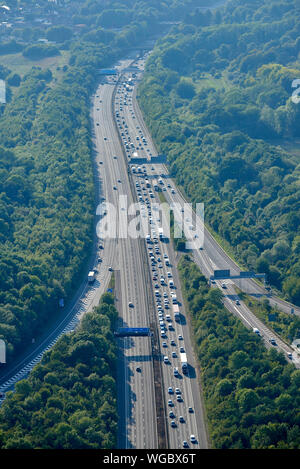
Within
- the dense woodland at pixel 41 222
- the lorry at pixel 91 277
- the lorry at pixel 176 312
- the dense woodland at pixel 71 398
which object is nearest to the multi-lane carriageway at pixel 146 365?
the lorry at pixel 176 312

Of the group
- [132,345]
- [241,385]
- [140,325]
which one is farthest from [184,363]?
[140,325]

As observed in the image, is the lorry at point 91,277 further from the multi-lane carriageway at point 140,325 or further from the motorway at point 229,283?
the motorway at point 229,283

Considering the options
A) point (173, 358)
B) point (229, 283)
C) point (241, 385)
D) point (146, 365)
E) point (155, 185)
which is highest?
point (155, 185)

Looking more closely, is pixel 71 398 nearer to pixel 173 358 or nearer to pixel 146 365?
pixel 146 365

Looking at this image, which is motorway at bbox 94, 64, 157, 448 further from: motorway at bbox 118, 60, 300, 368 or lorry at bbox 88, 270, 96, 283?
motorway at bbox 118, 60, 300, 368
